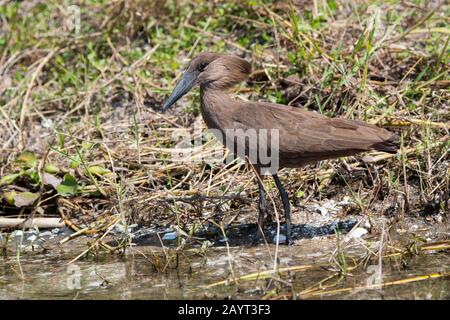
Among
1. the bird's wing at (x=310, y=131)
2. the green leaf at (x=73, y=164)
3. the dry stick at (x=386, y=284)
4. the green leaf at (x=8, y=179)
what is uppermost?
the bird's wing at (x=310, y=131)

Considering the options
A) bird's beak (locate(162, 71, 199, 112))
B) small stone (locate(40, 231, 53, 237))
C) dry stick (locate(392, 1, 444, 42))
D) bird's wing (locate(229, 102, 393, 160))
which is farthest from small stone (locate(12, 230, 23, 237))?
dry stick (locate(392, 1, 444, 42))

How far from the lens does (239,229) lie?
6.30m

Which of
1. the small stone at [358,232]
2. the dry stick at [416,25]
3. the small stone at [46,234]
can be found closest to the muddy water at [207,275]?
the small stone at [358,232]

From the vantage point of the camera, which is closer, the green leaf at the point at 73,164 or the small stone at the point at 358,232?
the small stone at the point at 358,232

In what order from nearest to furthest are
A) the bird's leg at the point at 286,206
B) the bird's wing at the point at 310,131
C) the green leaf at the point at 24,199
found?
1. the bird's wing at the point at 310,131
2. the bird's leg at the point at 286,206
3. the green leaf at the point at 24,199

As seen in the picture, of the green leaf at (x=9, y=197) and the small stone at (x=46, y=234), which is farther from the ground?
the green leaf at (x=9, y=197)

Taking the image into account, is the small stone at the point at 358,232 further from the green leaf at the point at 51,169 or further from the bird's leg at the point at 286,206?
the green leaf at the point at 51,169

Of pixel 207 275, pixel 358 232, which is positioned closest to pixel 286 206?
pixel 358 232

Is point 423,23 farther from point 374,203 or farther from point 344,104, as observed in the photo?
point 374,203

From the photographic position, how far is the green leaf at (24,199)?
666 cm

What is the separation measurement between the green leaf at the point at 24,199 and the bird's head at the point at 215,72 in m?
1.44

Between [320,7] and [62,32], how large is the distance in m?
2.61
